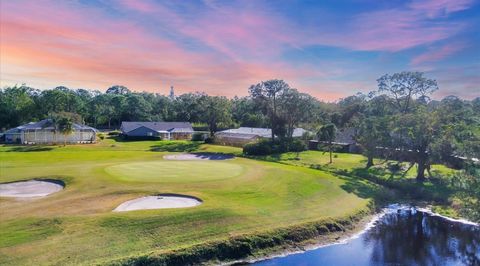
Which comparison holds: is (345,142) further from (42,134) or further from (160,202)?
(42,134)

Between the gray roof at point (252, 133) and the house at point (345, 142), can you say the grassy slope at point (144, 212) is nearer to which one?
the house at point (345, 142)

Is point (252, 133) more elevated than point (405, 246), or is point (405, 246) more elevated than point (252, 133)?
point (252, 133)

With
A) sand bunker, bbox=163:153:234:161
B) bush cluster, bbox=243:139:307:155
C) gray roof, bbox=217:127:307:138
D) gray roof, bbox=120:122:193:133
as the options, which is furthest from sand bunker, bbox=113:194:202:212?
gray roof, bbox=120:122:193:133

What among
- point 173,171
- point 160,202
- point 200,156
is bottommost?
point 160,202

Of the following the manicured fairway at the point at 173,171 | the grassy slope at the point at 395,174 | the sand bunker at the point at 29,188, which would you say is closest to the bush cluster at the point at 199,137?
the grassy slope at the point at 395,174

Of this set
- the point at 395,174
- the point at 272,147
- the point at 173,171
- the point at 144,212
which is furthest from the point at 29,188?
the point at 395,174

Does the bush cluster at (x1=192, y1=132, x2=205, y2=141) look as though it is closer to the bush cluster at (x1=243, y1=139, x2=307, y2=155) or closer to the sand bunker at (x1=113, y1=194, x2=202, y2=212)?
the bush cluster at (x1=243, y1=139, x2=307, y2=155)
